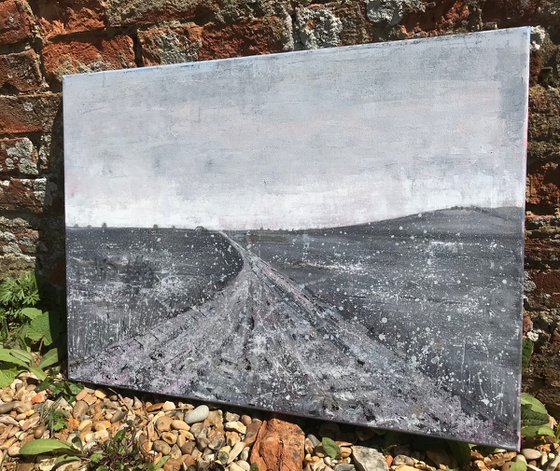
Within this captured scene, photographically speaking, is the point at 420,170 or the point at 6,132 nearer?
the point at 420,170

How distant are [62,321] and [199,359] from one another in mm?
765

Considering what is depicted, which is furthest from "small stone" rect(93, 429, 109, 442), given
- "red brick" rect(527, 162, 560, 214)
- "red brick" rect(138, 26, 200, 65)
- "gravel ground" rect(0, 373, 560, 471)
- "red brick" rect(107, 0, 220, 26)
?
"red brick" rect(527, 162, 560, 214)

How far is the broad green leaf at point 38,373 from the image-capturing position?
2.00 metres

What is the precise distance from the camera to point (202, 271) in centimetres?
179

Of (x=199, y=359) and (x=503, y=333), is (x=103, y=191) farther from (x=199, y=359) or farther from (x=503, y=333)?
(x=503, y=333)

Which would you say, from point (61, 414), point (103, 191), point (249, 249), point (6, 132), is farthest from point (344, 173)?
point (6, 132)

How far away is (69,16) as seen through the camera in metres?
1.97

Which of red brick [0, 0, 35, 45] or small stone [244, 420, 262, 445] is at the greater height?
red brick [0, 0, 35, 45]

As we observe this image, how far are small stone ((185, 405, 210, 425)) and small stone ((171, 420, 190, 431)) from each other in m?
0.01

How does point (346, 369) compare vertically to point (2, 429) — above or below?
above

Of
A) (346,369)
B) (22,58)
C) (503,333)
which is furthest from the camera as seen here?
(22,58)

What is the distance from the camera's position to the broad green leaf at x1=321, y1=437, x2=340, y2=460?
1.59m

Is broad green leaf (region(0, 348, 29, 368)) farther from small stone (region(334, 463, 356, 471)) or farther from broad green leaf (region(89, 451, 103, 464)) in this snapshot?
small stone (region(334, 463, 356, 471))

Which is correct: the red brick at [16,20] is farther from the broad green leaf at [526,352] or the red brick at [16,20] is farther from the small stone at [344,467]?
the broad green leaf at [526,352]
